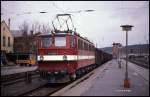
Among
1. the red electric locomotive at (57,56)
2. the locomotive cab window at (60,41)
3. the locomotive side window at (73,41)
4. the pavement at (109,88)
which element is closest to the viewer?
the pavement at (109,88)

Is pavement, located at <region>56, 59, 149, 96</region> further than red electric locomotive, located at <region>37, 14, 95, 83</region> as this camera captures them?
No

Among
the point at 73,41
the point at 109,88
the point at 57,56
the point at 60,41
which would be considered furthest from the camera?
the point at 73,41

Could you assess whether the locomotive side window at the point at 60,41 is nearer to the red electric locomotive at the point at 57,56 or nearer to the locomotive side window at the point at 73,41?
the red electric locomotive at the point at 57,56

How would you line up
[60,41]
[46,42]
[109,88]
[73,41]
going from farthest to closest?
[73,41], [46,42], [60,41], [109,88]

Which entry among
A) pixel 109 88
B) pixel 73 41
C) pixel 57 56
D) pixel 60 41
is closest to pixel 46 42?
pixel 60 41

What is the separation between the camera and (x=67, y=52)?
20844 mm

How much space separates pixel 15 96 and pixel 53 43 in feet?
21.3

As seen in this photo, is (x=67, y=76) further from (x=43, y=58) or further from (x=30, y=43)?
(x=30, y=43)

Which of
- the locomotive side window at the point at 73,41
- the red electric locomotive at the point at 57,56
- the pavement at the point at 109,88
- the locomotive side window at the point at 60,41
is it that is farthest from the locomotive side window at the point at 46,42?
the pavement at the point at 109,88

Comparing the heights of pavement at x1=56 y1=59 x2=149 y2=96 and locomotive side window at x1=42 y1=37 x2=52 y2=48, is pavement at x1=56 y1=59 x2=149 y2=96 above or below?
below

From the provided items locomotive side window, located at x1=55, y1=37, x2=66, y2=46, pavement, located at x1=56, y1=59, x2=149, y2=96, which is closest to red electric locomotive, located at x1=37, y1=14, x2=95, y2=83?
locomotive side window, located at x1=55, y1=37, x2=66, y2=46

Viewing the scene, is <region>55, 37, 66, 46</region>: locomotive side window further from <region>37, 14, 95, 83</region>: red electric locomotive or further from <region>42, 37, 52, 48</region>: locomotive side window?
<region>42, 37, 52, 48</region>: locomotive side window

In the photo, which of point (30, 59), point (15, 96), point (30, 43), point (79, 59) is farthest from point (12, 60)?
point (15, 96)

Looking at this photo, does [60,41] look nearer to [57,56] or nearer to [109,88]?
[57,56]
